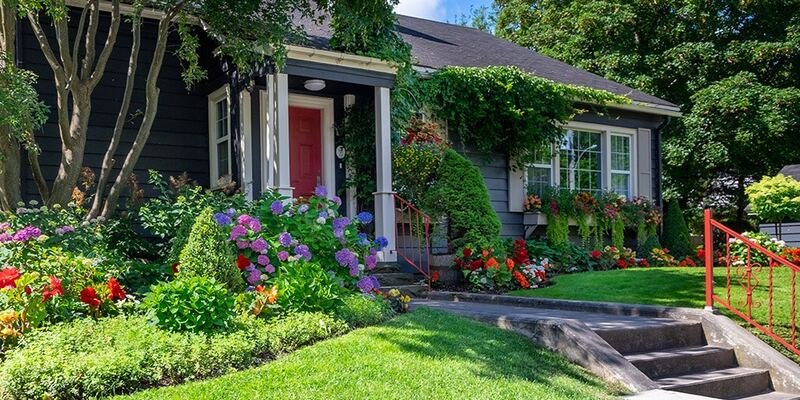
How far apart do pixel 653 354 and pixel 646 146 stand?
29.3ft

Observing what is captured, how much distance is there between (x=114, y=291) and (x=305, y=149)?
5.15m

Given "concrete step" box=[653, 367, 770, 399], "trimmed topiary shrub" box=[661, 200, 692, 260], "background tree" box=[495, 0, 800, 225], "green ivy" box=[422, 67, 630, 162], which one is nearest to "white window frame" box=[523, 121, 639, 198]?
"green ivy" box=[422, 67, 630, 162]

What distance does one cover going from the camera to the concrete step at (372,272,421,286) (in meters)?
8.62

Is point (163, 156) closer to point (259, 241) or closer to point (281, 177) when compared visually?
point (281, 177)

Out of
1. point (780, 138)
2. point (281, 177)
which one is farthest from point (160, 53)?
point (780, 138)

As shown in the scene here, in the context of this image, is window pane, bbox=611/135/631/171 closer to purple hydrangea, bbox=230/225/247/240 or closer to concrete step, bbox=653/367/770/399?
concrete step, bbox=653/367/770/399

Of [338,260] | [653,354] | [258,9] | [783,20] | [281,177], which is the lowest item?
[653,354]

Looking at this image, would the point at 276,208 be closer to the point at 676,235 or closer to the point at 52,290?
the point at 52,290

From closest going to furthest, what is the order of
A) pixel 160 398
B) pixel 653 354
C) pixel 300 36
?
pixel 160 398 < pixel 653 354 < pixel 300 36

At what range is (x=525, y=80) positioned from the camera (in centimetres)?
1156

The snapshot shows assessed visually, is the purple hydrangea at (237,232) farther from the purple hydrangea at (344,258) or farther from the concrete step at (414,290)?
Answer: the concrete step at (414,290)

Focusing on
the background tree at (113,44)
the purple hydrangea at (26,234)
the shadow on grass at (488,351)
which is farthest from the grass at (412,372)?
the background tree at (113,44)

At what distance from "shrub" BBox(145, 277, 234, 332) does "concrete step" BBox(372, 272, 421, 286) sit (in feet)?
12.5

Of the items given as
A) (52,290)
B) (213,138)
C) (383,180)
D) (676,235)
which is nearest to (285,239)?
(52,290)
